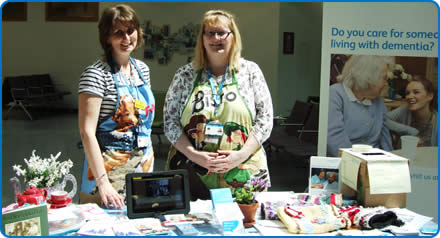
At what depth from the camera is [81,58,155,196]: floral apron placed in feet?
7.32

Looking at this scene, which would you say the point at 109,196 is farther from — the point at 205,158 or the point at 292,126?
the point at 292,126

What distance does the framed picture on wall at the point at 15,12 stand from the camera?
11.3 meters

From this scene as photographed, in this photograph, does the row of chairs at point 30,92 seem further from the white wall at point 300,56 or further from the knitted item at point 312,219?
the knitted item at point 312,219

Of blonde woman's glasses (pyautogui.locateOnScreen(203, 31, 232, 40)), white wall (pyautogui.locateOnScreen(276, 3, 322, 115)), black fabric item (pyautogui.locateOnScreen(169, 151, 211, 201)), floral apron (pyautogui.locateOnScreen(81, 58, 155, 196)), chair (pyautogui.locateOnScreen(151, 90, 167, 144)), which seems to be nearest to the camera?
floral apron (pyautogui.locateOnScreen(81, 58, 155, 196))

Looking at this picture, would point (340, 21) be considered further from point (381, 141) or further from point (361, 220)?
point (361, 220)

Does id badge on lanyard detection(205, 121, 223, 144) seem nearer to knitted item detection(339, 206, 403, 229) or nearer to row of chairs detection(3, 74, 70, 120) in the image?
knitted item detection(339, 206, 403, 229)

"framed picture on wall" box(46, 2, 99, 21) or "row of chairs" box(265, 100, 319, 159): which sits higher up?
"framed picture on wall" box(46, 2, 99, 21)

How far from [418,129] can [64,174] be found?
2.54 m

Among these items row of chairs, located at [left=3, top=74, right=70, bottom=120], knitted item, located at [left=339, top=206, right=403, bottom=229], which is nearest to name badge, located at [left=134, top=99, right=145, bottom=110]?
knitted item, located at [left=339, top=206, right=403, bottom=229]

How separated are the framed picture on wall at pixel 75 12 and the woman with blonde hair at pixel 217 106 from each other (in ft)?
29.8

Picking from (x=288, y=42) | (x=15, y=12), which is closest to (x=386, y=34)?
(x=288, y=42)

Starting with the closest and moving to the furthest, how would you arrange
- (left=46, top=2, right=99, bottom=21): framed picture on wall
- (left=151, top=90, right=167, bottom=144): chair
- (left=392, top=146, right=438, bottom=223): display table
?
(left=392, top=146, right=438, bottom=223): display table, (left=151, top=90, right=167, bottom=144): chair, (left=46, top=2, right=99, bottom=21): framed picture on wall

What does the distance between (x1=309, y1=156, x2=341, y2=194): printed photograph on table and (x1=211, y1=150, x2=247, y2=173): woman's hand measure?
0.37m

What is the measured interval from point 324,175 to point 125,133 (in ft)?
3.36
